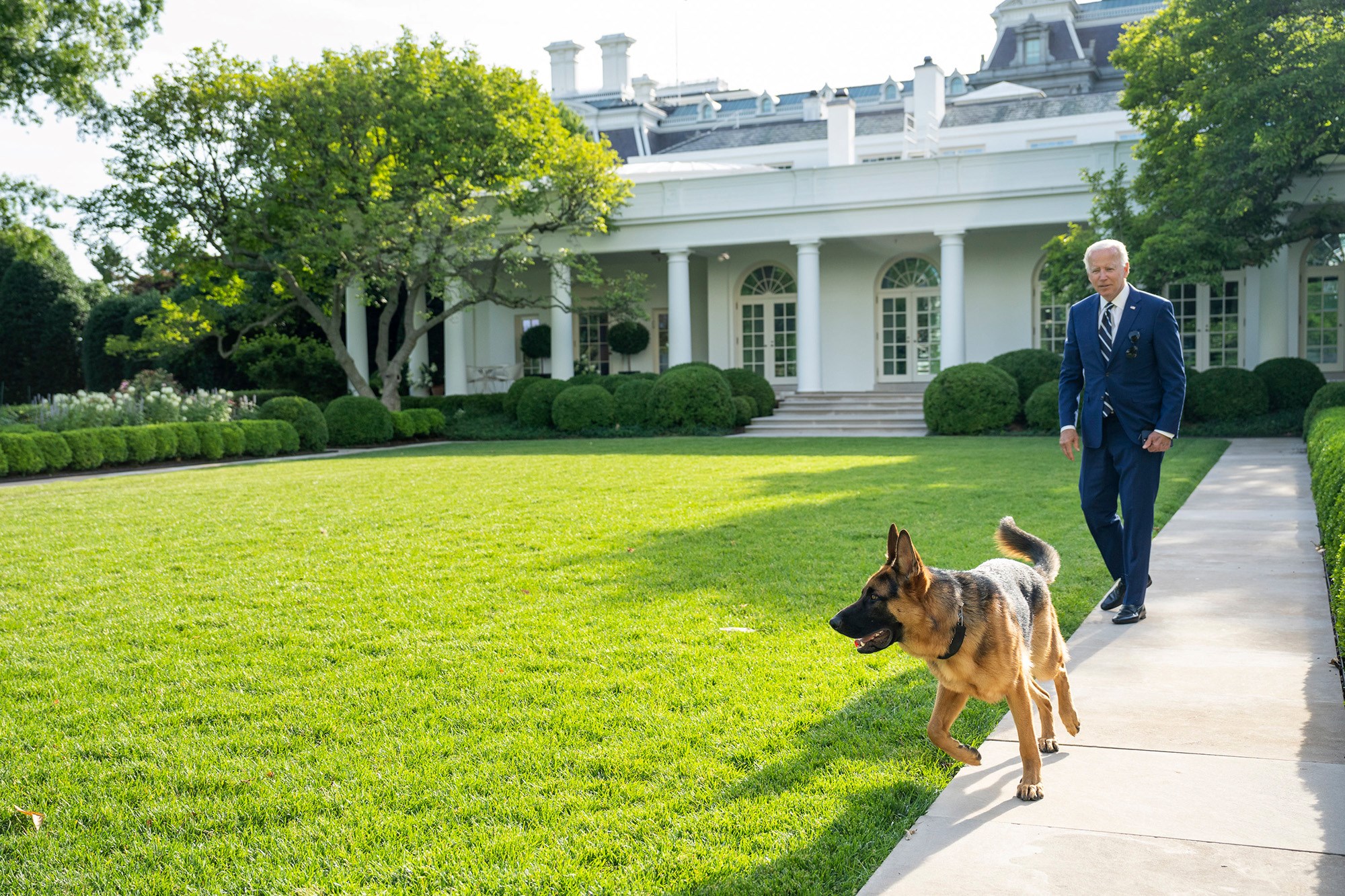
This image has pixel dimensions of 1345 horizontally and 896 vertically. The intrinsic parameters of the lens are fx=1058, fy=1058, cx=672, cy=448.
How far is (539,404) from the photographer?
2364 centimetres

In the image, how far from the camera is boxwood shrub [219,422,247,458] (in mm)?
18016

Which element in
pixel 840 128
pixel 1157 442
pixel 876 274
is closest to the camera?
pixel 1157 442

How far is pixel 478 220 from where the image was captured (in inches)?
933

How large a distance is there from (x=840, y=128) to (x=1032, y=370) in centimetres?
1247

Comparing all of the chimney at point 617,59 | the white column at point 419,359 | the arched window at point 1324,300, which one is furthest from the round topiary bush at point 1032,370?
the chimney at point 617,59

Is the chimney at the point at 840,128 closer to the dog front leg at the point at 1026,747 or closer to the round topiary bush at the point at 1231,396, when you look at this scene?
the round topiary bush at the point at 1231,396

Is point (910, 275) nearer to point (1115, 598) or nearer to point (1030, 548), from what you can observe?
point (1115, 598)

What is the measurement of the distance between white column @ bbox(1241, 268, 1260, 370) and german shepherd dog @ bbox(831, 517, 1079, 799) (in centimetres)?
2157

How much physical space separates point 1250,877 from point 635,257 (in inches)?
1138

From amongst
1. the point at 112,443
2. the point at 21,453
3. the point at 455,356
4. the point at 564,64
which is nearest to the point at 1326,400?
the point at 112,443

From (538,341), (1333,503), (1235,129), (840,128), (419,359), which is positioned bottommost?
(1333,503)

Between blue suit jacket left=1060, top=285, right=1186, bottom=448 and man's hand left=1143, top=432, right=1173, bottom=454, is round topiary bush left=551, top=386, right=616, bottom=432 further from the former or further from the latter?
man's hand left=1143, top=432, right=1173, bottom=454

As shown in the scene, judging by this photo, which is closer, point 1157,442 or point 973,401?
point 1157,442

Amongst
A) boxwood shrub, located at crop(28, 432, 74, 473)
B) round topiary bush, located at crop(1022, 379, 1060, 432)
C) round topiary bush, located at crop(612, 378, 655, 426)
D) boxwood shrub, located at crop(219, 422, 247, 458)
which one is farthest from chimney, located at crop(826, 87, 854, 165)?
boxwood shrub, located at crop(28, 432, 74, 473)
